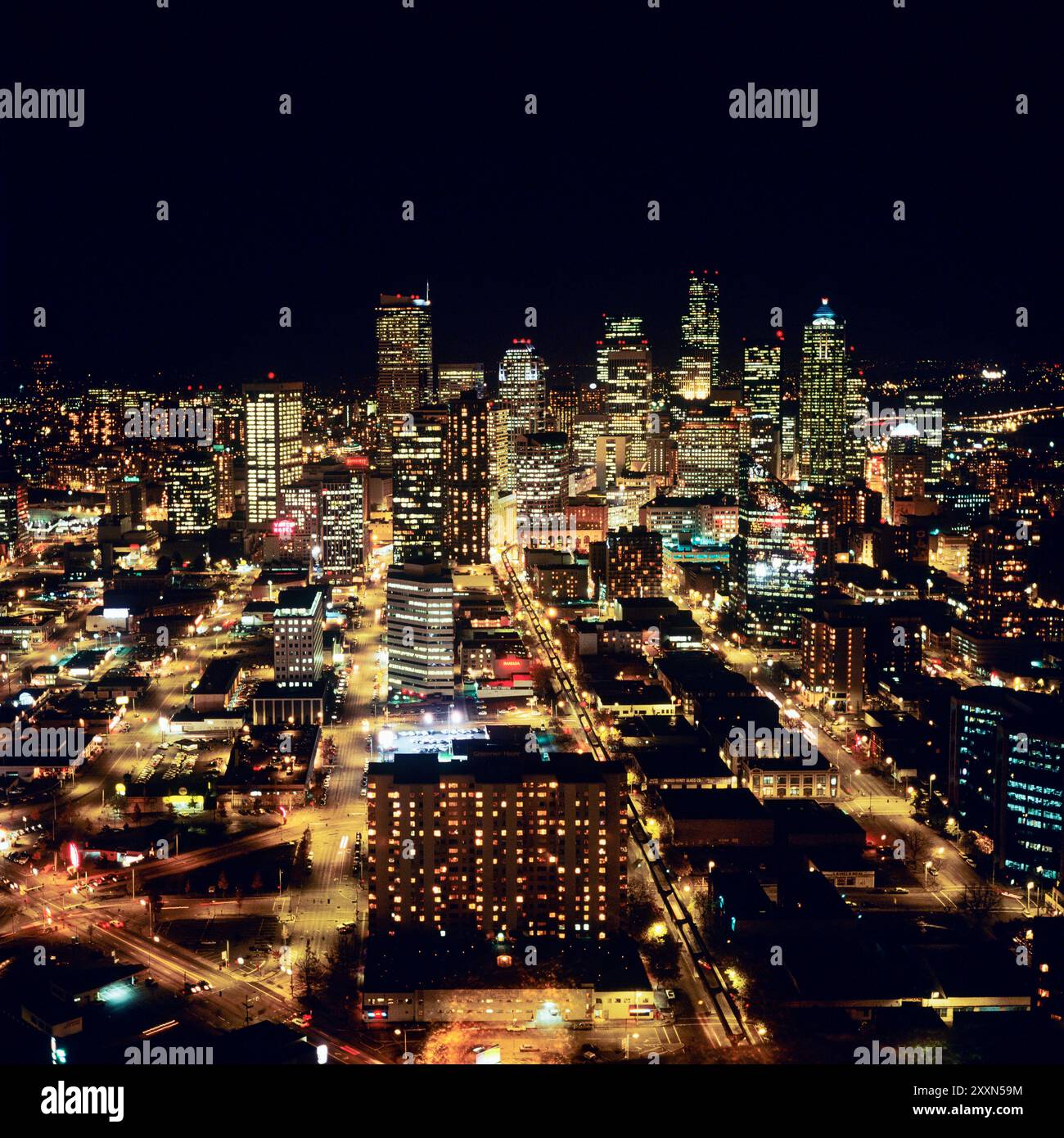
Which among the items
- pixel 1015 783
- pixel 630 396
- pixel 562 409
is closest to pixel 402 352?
pixel 562 409

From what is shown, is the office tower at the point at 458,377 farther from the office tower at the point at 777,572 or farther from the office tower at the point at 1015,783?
the office tower at the point at 1015,783

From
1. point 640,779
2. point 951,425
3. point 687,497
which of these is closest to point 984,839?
point 640,779

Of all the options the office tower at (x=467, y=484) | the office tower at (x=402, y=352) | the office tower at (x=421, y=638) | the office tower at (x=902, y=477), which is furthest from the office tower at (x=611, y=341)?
the office tower at (x=421, y=638)

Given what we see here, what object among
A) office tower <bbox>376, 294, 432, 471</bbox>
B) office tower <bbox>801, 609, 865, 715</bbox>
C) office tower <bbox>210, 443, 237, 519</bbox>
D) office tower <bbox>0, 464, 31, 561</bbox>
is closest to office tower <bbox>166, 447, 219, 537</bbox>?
office tower <bbox>210, 443, 237, 519</bbox>

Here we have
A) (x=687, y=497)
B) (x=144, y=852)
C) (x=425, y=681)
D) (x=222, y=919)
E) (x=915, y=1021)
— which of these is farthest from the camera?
(x=687, y=497)

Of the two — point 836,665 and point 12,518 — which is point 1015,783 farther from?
point 12,518

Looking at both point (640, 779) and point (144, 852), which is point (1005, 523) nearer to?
point (640, 779)

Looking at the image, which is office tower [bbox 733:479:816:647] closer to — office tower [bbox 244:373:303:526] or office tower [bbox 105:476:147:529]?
office tower [bbox 244:373:303:526]

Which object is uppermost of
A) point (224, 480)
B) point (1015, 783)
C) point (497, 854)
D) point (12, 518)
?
point (224, 480)
